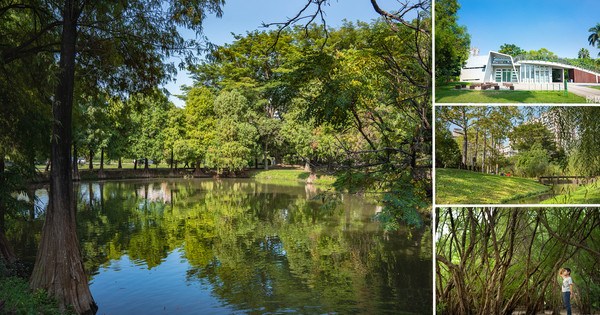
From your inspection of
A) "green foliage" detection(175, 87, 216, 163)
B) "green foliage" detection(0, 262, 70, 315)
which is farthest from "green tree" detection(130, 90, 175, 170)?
"green foliage" detection(0, 262, 70, 315)

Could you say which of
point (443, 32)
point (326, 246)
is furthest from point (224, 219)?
point (443, 32)

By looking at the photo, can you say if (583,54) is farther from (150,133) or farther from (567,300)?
(150,133)

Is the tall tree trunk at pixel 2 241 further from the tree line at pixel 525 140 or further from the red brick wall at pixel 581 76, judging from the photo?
the red brick wall at pixel 581 76

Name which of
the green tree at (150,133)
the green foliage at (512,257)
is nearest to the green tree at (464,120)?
the green foliage at (512,257)

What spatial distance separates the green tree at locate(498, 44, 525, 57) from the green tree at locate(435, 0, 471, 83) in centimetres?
20

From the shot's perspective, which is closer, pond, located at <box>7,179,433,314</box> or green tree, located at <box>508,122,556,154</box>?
green tree, located at <box>508,122,556,154</box>

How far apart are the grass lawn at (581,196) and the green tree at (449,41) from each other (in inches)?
37.2

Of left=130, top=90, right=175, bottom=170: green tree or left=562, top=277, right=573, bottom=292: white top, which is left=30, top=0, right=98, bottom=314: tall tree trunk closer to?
left=562, top=277, right=573, bottom=292: white top

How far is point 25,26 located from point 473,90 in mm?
9890

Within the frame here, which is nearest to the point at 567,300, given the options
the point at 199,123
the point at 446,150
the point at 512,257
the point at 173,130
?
the point at 512,257

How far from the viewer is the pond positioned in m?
7.45

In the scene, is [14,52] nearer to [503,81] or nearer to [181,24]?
[181,24]

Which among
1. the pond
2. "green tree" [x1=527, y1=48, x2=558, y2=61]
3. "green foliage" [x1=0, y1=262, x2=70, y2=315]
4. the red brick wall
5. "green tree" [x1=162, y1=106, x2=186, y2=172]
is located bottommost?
the pond

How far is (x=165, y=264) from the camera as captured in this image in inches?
389
